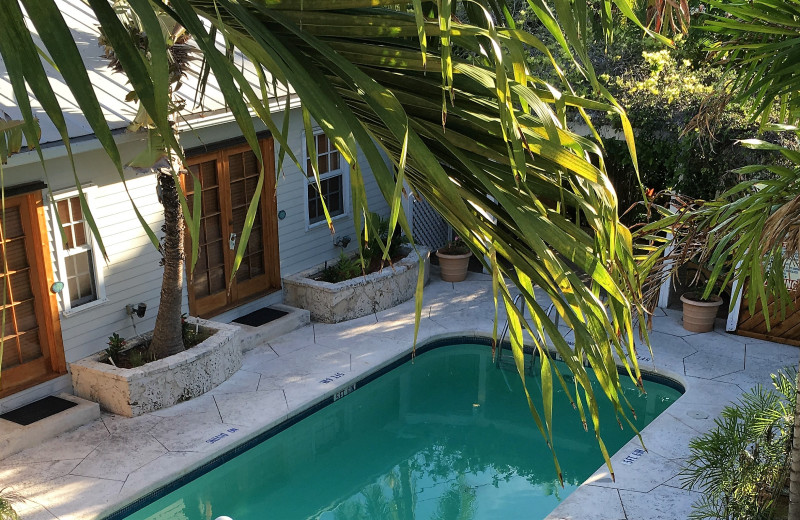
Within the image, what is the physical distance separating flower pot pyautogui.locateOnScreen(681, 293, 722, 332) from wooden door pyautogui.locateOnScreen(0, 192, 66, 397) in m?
7.49

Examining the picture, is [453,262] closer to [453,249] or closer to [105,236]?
[453,249]

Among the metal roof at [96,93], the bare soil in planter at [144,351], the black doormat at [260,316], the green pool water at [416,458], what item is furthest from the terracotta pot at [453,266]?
the bare soil in planter at [144,351]

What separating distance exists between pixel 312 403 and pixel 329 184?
4.17 metres

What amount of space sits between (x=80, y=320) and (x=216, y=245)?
2.27 meters

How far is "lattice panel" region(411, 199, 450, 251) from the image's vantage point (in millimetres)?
13836

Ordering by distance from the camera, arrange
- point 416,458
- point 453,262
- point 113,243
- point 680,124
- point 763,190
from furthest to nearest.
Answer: point 453,262
point 680,124
point 113,243
point 416,458
point 763,190

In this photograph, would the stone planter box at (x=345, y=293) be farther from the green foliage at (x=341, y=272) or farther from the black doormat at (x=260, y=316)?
the black doormat at (x=260, y=316)

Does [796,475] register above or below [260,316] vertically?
above

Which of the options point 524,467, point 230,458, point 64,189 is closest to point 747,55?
point 524,467

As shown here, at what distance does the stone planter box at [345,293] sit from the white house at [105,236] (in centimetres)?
29

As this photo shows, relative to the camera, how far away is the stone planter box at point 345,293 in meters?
11.5

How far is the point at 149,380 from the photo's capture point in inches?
346

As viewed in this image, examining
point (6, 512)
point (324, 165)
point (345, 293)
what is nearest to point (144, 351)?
point (345, 293)

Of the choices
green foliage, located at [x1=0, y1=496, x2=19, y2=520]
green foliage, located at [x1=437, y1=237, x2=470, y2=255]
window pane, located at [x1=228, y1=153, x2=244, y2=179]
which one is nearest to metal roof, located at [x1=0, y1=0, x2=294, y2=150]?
window pane, located at [x1=228, y1=153, x2=244, y2=179]
